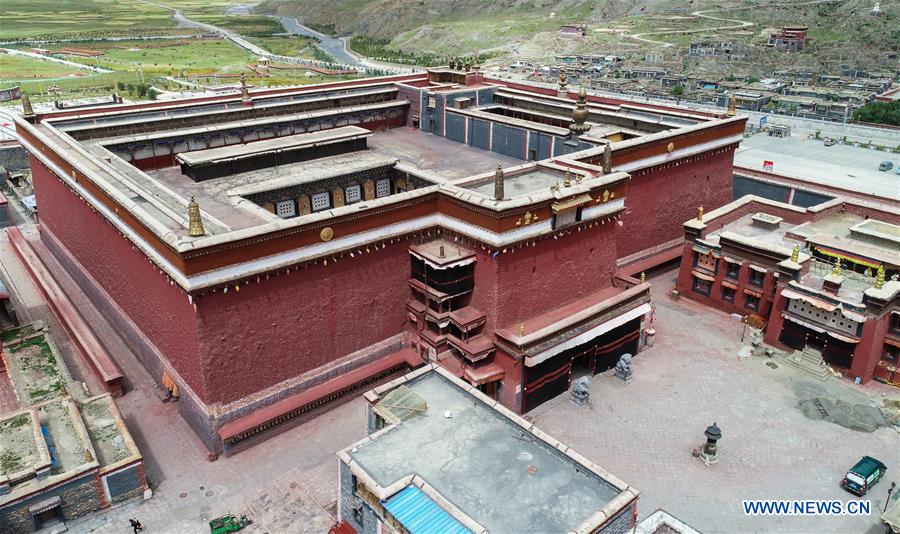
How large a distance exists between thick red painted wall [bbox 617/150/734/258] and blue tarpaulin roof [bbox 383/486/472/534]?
25.0 metres

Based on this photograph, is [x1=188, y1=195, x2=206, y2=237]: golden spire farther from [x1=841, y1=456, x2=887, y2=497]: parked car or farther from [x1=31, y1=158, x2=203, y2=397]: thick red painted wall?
[x1=841, y1=456, x2=887, y2=497]: parked car

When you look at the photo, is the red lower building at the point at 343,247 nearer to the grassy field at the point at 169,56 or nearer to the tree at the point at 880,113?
the tree at the point at 880,113

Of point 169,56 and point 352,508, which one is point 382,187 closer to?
point 352,508

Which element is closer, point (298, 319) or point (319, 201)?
point (298, 319)

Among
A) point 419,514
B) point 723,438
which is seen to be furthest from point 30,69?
point 723,438

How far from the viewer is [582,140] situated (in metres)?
37.3

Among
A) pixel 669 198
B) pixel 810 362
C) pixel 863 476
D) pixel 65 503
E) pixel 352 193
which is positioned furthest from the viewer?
pixel 669 198

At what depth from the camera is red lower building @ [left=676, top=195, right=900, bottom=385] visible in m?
30.6

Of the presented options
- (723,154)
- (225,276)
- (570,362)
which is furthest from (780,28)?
(225,276)

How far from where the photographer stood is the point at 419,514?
58.2 ft

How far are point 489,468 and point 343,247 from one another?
38.0ft

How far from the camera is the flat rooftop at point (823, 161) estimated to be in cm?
5856

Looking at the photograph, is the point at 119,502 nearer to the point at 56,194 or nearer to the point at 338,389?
the point at 338,389

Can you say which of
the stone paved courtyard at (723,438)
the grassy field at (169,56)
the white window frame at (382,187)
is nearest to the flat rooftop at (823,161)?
the stone paved courtyard at (723,438)
